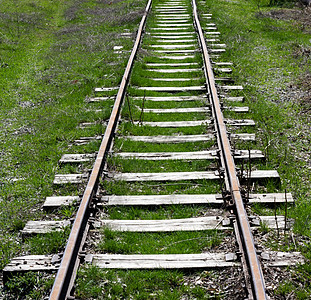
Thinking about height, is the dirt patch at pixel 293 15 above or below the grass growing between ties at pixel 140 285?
above

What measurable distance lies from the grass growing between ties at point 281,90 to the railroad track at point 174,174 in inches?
7.6

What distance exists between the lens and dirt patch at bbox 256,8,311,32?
39.2ft

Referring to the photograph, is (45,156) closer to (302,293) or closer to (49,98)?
(49,98)

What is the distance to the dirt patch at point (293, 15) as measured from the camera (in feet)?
39.2

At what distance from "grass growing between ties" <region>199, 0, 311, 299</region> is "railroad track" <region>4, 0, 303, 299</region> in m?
0.19

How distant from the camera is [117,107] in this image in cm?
661

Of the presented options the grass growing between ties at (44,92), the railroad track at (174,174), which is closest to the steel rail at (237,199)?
the railroad track at (174,174)

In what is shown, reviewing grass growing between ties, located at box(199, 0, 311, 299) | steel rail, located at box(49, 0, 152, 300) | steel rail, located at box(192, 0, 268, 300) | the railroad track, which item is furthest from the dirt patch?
steel rail, located at box(49, 0, 152, 300)

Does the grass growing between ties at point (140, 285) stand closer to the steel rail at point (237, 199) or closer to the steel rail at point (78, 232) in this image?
the steel rail at point (78, 232)

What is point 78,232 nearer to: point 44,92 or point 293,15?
point 44,92

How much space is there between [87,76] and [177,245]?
5.36 m

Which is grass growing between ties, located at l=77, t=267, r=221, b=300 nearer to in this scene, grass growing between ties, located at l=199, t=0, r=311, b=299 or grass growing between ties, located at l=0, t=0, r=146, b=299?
grass growing between ties, located at l=0, t=0, r=146, b=299

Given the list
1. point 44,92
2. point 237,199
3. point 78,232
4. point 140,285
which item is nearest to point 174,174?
point 237,199

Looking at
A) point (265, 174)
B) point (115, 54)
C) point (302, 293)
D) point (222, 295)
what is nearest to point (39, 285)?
point (222, 295)
